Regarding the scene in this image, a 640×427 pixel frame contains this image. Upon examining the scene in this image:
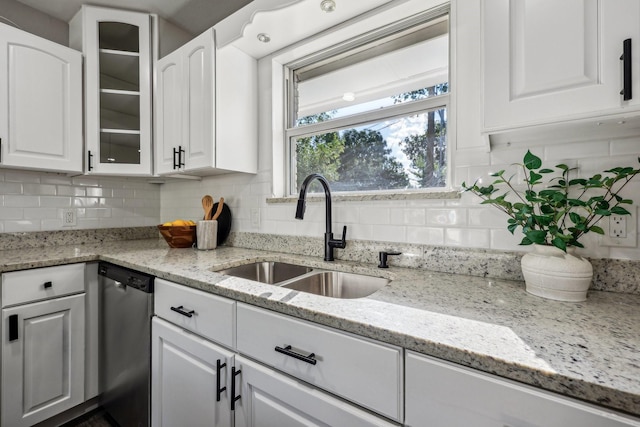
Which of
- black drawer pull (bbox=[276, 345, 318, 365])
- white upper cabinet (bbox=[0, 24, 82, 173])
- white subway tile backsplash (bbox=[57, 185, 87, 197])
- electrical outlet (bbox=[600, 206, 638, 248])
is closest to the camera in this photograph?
black drawer pull (bbox=[276, 345, 318, 365])

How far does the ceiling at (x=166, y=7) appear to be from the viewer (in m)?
1.92

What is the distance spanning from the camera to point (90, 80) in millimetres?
1906

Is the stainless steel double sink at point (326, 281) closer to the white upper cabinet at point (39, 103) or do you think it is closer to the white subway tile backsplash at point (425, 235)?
the white subway tile backsplash at point (425, 235)

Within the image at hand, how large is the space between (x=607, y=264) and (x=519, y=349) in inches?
26.2

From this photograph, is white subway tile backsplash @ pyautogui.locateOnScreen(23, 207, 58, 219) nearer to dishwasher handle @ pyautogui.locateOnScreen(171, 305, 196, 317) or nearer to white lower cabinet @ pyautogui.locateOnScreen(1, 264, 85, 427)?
white lower cabinet @ pyautogui.locateOnScreen(1, 264, 85, 427)

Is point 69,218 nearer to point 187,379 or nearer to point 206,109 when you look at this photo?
point 206,109

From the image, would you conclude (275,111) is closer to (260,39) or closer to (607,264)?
(260,39)

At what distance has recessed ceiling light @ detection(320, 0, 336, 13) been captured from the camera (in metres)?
→ 1.36

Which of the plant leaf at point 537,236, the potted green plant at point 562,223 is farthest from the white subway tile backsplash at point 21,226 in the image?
the plant leaf at point 537,236

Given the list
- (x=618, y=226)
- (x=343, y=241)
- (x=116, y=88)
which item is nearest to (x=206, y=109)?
(x=116, y=88)

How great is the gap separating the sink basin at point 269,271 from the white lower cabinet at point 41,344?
908 mm

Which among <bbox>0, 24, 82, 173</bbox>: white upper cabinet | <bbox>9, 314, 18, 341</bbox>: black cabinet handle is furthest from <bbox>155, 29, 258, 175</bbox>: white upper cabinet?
<bbox>9, 314, 18, 341</bbox>: black cabinet handle

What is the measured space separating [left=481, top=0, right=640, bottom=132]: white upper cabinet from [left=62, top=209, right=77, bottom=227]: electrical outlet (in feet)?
8.58

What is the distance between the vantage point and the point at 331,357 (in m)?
0.76
